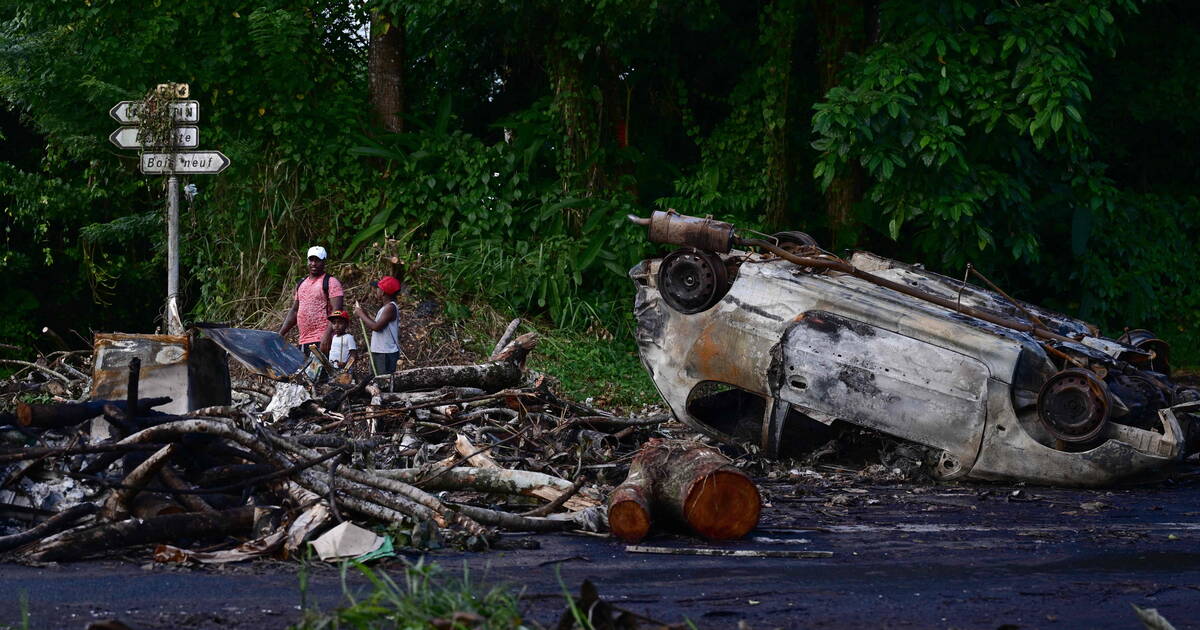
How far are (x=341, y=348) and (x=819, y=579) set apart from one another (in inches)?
283

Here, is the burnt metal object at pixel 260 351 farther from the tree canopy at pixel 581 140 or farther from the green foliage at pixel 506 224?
the tree canopy at pixel 581 140

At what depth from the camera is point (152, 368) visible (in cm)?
802

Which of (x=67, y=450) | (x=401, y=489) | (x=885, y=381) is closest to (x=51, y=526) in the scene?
(x=67, y=450)

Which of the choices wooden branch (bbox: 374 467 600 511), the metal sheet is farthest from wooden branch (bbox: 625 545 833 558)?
the metal sheet

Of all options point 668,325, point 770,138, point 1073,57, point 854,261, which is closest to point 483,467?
point 668,325

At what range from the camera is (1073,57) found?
1290cm

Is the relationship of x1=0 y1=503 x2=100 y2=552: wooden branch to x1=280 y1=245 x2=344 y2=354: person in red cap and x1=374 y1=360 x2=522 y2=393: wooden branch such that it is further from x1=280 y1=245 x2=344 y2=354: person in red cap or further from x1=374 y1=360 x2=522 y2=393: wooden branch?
x1=280 y1=245 x2=344 y2=354: person in red cap

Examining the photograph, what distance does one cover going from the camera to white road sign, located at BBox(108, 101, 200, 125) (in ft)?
36.1

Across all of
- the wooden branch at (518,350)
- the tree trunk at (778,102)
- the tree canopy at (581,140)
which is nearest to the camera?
the wooden branch at (518,350)

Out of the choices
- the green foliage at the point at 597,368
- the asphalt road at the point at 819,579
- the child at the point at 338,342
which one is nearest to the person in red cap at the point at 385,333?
the child at the point at 338,342

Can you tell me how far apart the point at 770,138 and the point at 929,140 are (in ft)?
11.5

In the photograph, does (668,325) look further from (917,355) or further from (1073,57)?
(1073,57)

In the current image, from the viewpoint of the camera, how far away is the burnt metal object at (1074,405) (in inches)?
320

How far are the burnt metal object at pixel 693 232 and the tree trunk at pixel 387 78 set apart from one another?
8.40 meters
